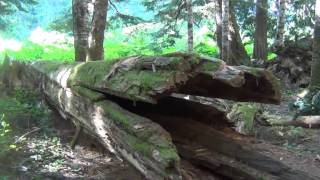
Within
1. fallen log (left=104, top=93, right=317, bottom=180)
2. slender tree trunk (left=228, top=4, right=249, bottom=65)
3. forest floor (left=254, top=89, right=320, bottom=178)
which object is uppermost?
slender tree trunk (left=228, top=4, right=249, bottom=65)

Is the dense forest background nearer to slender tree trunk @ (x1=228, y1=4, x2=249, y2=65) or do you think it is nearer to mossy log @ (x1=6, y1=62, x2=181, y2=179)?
slender tree trunk @ (x1=228, y1=4, x2=249, y2=65)

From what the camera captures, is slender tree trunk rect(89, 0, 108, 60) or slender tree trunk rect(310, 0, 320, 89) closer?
slender tree trunk rect(89, 0, 108, 60)

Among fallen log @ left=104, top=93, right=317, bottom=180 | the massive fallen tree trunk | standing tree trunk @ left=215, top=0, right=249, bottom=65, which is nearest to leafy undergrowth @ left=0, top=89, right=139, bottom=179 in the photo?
the massive fallen tree trunk

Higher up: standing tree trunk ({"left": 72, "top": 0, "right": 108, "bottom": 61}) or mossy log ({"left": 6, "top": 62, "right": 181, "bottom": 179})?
standing tree trunk ({"left": 72, "top": 0, "right": 108, "bottom": 61})

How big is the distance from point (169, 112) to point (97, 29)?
4076 millimetres

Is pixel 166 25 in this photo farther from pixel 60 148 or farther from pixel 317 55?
pixel 60 148

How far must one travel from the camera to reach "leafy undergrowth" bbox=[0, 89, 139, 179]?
579 cm

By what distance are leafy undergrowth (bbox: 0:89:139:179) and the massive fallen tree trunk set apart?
0.46 metres

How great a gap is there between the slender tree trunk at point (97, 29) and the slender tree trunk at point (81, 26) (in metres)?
0.24

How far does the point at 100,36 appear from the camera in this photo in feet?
32.0

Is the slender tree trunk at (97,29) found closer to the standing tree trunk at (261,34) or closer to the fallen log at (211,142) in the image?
the fallen log at (211,142)

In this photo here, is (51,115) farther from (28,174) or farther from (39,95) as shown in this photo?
(28,174)

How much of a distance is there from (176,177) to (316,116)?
16.1ft

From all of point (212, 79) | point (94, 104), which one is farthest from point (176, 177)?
point (94, 104)
